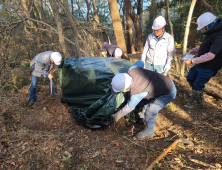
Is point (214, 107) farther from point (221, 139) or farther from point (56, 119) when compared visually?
point (56, 119)

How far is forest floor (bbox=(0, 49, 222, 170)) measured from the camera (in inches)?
85.5

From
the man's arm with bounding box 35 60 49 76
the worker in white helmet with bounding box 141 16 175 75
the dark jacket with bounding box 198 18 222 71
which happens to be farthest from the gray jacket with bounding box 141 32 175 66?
the man's arm with bounding box 35 60 49 76

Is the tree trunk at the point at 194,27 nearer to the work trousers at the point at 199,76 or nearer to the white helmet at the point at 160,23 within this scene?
the work trousers at the point at 199,76

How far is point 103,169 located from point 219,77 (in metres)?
4.99

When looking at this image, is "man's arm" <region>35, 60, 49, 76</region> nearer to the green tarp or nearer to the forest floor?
the green tarp

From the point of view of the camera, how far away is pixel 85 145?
252cm

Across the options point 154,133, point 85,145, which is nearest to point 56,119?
point 85,145

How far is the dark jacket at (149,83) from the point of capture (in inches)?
83.8

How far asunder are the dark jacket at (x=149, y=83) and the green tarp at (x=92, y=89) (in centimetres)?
67

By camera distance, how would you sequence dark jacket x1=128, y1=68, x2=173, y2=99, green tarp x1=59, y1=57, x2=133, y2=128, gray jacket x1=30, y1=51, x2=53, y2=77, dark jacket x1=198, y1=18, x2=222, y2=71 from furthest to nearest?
gray jacket x1=30, y1=51, x2=53, y2=77
green tarp x1=59, y1=57, x2=133, y2=128
dark jacket x1=198, y1=18, x2=222, y2=71
dark jacket x1=128, y1=68, x2=173, y2=99

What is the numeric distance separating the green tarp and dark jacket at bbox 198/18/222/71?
1.52 meters


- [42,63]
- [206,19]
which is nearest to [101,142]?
[42,63]

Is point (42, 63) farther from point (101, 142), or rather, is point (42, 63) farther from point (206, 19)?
point (206, 19)

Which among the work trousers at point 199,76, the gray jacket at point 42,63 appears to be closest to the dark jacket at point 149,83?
the work trousers at point 199,76
